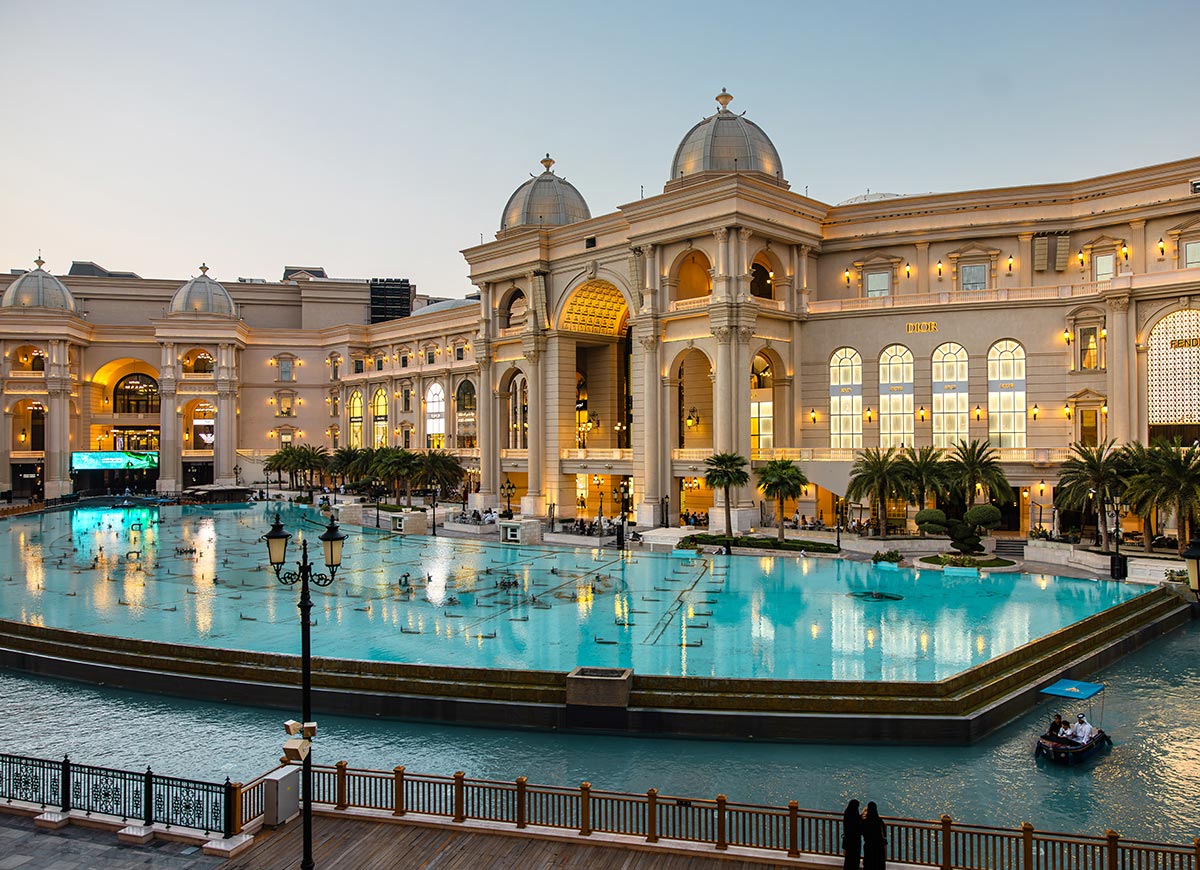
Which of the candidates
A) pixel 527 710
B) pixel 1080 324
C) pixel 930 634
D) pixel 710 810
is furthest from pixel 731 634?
pixel 1080 324

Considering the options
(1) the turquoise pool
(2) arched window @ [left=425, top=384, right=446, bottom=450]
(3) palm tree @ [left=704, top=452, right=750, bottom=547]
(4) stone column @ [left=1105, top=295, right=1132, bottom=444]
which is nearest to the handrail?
(1) the turquoise pool

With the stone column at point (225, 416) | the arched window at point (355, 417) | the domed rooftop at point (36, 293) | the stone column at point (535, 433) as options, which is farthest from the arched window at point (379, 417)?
the stone column at point (535, 433)

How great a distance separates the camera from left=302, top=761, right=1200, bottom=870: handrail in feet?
39.7

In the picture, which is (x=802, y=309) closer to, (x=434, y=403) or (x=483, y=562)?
(x=483, y=562)

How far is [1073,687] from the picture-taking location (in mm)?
19688

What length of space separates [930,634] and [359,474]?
59420 mm

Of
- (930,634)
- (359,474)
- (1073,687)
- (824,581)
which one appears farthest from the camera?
(359,474)

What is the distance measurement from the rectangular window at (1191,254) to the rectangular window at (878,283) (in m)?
15.7

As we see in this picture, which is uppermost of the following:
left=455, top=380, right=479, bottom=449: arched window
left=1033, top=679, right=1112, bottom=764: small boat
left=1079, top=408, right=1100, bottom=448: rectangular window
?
left=455, top=380, right=479, bottom=449: arched window

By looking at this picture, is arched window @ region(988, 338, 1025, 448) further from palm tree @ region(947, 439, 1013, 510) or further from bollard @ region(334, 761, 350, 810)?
bollard @ region(334, 761, 350, 810)

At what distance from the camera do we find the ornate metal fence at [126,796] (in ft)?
44.5

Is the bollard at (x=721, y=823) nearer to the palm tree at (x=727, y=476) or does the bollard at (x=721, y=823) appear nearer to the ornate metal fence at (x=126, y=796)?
Answer: the ornate metal fence at (x=126, y=796)

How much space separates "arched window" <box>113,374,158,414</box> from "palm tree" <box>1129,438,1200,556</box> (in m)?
102

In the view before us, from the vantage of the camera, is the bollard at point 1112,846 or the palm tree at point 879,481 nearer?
the bollard at point 1112,846
